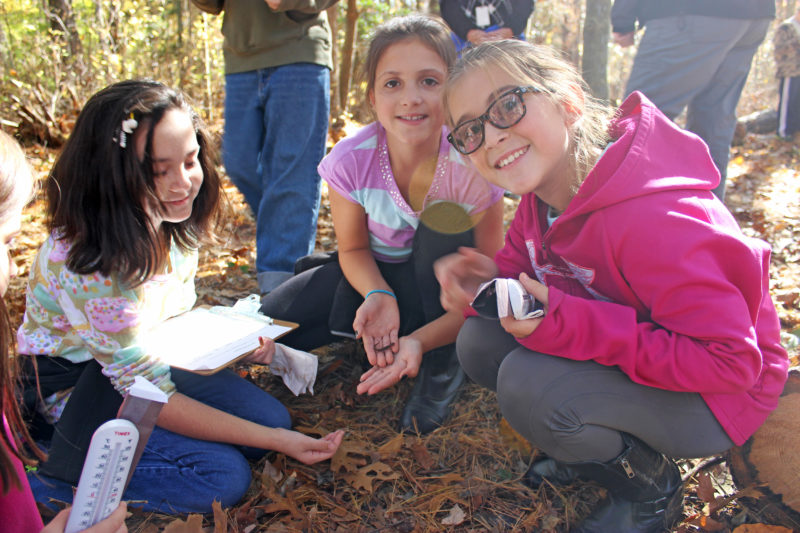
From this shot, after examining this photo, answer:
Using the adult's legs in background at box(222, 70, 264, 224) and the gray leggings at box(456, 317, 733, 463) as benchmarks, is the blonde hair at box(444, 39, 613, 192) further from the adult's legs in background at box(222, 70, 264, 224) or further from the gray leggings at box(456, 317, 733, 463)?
the adult's legs in background at box(222, 70, 264, 224)

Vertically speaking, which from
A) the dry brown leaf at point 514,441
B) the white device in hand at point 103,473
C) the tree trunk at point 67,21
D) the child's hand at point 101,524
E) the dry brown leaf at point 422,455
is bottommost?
the dry brown leaf at point 422,455

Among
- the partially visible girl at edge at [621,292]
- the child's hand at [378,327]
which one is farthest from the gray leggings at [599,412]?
the child's hand at [378,327]

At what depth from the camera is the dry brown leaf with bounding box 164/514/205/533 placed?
184 centimetres

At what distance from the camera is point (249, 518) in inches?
78.5

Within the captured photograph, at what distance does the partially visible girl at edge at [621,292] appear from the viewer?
1.54m

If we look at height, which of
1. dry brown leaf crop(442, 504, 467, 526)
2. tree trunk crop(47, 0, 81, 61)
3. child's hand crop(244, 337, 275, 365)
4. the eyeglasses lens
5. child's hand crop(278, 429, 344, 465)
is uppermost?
tree trunk crop(47, 0, 81, 61)

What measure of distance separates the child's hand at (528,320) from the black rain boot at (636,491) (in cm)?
47

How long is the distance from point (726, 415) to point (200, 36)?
27.6 ft

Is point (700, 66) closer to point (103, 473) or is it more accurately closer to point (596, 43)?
point (596, 43)

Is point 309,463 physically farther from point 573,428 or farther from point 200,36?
point 200,36

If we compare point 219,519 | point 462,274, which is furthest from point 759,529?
point 219,519

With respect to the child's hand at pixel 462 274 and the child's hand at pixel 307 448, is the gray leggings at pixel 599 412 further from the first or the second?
the child's hand at pixel 307 448

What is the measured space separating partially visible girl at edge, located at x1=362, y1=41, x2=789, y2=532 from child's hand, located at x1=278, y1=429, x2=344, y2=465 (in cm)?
73

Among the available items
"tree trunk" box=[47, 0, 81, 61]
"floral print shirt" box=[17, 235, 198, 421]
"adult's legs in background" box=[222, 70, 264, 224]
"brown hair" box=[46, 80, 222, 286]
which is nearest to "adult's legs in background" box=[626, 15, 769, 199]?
"adult's legs in background" box=[222, 70, 264, 224]
